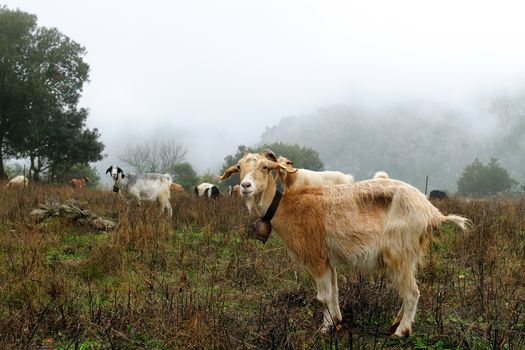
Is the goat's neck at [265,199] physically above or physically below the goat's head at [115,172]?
above

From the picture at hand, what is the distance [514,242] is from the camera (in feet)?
23.9

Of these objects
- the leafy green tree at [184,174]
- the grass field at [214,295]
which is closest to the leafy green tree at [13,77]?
the grass field at [214,295]

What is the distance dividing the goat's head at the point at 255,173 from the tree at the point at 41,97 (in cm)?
2737

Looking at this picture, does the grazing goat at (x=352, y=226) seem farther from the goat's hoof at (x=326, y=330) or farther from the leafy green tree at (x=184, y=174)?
the leafy green tree at (x=184, y=174)

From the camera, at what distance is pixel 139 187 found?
1304cm

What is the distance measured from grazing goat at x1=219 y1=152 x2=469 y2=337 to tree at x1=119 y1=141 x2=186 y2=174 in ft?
148

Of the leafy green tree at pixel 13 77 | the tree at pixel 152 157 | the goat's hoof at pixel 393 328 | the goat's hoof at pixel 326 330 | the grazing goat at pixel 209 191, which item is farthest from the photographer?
the tree at pixel 152 157

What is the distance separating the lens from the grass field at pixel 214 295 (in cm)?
352

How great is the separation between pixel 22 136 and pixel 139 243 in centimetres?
2601

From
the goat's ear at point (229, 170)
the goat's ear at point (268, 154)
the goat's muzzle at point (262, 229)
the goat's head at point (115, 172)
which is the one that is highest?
the goat's ear at point (268, 154)

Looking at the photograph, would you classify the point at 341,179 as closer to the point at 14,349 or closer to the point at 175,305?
the point at 175,305

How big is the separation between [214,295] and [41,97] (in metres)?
27.4

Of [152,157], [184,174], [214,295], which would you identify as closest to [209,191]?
[214,295]

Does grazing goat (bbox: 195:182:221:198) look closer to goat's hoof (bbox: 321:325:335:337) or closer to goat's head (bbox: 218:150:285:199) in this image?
goat's head (bbox: 218:150:285:199)
